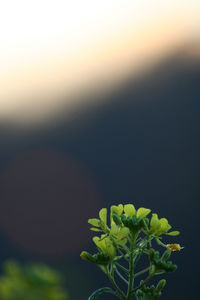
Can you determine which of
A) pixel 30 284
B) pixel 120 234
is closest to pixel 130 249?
pixel 120 234

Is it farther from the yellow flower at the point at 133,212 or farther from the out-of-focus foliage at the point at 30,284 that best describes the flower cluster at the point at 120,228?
the out-of-focus foliage at the point at 30,284

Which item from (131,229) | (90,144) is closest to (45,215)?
(90,144)

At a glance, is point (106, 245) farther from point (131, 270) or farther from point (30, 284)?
point (30, 284)

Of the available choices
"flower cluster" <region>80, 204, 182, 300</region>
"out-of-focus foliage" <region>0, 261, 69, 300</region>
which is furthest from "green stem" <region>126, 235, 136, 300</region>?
"out-of-focus foliage" <region>0, 261, 69, 300</region>

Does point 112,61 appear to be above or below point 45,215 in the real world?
above

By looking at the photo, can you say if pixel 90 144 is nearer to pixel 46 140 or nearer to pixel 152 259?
pixel 46 140

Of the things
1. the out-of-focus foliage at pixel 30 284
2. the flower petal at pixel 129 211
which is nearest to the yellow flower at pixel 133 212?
the flower petal at pixel 129 211

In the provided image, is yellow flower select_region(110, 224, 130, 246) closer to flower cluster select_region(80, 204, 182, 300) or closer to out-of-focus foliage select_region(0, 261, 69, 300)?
flower cluster select_region(80, 204, 182, 300)
